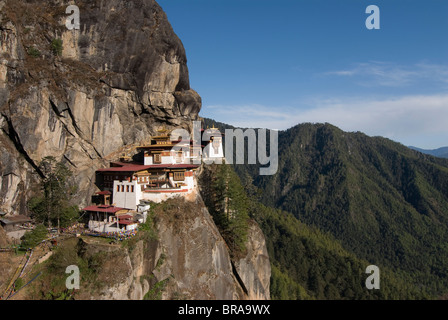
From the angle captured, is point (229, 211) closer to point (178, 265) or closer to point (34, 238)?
point (178, 265)

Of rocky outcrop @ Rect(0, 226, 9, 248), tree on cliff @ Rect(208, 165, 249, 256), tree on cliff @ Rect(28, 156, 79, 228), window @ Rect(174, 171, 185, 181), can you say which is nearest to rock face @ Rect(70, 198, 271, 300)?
tree on cliff @ Rect(208, 165, 249, 256)

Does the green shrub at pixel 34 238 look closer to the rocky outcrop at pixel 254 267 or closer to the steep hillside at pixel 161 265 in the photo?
the steep hillside at pixel 161 265

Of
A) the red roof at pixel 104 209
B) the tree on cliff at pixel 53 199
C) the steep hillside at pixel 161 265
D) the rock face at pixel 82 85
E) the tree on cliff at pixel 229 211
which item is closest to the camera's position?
the steep hillside at pixel 161 265

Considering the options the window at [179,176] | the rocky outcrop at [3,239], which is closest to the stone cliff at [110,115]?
the window at [179,176]

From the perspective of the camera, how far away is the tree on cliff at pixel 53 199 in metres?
40.4

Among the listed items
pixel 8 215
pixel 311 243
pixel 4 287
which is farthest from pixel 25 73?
pixel 311 243

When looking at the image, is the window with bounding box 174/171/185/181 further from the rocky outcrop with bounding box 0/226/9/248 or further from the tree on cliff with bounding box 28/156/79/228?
the rocky outcrop with bounding box 0/226/9/248

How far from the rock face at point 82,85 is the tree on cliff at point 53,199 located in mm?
1382

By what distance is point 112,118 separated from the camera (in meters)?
49.7

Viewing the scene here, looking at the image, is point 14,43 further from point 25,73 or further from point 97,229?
point 97,229

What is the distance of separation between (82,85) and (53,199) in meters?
18.3

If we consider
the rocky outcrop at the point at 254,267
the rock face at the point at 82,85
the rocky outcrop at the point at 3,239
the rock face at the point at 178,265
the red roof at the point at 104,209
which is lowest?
the rocky outcrop at the point at 254,267

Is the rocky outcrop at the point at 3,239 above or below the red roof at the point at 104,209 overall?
below

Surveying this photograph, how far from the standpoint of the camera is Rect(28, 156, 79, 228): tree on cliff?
40.4 m
